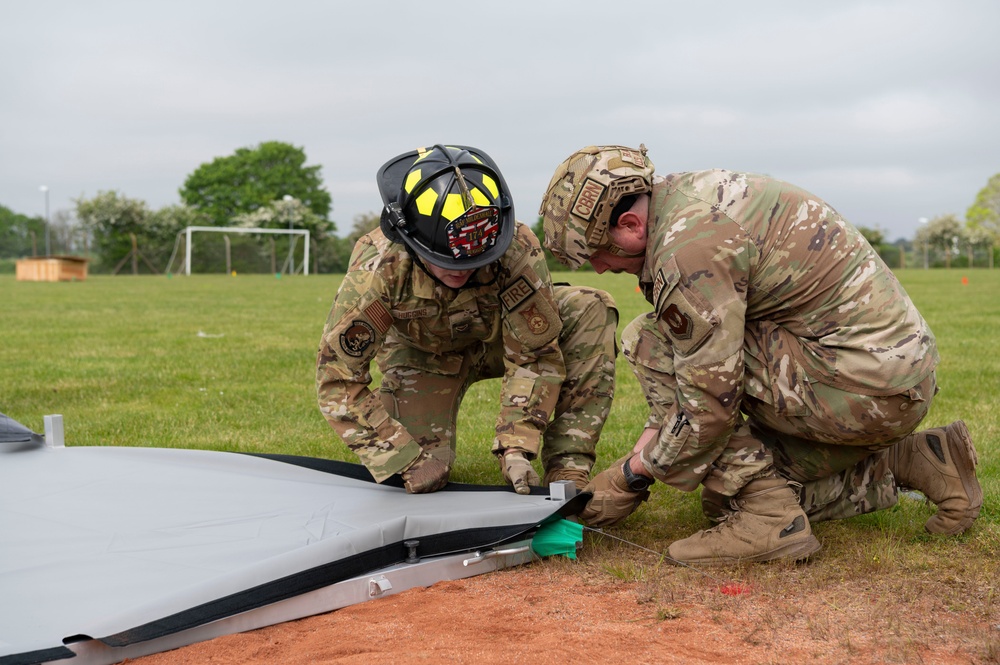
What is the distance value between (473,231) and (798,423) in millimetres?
1331

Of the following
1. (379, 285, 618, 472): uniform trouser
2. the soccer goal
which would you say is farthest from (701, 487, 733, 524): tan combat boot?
the soccer goal

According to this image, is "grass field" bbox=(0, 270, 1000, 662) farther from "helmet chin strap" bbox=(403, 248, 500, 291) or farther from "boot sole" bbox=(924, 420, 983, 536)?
"helmet chin strap" bbox=(403, 248, 500, 291)

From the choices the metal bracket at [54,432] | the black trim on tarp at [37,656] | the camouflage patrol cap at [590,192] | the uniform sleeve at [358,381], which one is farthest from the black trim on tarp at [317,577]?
the metal bracket at [54,432]

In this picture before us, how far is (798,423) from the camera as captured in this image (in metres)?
3.27

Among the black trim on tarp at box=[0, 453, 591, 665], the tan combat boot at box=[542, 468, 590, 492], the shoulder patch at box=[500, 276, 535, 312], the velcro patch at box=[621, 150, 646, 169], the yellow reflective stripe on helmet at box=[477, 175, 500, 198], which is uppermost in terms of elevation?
the velcro patch at box=[621, 150, 646, 169]

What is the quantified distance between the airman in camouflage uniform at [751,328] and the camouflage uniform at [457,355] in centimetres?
65

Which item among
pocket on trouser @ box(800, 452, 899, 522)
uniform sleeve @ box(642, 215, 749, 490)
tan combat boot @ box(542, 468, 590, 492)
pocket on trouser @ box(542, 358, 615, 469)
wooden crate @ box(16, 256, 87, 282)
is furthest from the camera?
wooden crate @ box(16, 256, 87, 282)

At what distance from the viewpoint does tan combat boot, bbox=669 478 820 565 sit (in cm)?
323

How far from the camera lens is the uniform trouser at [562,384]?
4.16 m

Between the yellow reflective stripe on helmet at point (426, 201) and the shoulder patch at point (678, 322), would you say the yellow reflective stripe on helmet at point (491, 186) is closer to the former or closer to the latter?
the yellow reflective stripe on helmet at point (426, 201)

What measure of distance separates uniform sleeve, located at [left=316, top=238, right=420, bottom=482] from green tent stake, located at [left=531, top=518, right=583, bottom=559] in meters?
0.66

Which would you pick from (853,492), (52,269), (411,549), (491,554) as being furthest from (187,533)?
(52,269)

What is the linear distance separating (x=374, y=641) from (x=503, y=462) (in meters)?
1.28

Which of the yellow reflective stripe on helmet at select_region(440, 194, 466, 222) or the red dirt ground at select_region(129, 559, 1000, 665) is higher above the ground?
the yellow reflective stripe on helmet at select_region(440, 194, 466, 222)
